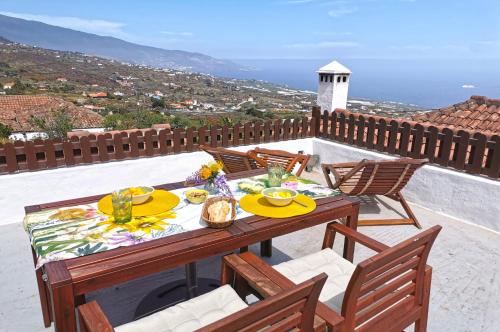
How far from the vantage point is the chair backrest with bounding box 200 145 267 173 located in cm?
386

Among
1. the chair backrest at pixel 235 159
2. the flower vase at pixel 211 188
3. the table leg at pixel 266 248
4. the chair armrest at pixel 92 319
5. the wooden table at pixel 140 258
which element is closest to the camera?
the chair armrest at pixel 92 319

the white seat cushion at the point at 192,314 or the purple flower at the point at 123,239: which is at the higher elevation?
the purple flower at the point at 123,239

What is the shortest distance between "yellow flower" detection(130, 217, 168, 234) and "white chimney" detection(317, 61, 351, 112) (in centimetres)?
511

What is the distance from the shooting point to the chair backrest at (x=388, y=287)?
1.41 metres

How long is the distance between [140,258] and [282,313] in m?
0.78

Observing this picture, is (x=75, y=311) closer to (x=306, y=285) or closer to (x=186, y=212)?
(x=186, y=212)

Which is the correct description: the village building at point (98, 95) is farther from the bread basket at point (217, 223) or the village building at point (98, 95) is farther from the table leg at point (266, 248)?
the bread basket at point (217, 223)

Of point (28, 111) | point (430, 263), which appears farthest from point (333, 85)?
point (28, 111)

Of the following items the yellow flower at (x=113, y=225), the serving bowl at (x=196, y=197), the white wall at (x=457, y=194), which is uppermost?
the serving bowl at (x=196, y=197)

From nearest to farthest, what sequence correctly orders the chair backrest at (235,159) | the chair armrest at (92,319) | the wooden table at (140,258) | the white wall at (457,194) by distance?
the chair armrest at (92,319)
the wooden table at (140,258)
the chair backrest at (235,159)
the white wall at (457,194)

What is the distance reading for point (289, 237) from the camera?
374cm

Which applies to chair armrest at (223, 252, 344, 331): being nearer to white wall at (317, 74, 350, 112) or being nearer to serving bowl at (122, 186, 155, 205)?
serving bowl at (122, 186, 155, 205)

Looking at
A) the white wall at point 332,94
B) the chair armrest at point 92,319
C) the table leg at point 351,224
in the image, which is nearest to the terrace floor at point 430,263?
the table leg at point 351,224

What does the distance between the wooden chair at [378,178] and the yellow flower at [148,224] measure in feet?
7.36
